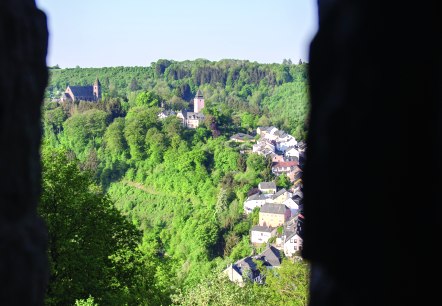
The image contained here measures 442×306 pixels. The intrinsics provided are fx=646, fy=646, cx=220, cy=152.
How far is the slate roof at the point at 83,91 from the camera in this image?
125 metres

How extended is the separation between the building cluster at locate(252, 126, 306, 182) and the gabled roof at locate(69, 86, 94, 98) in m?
44.1

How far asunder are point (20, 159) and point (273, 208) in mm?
61891

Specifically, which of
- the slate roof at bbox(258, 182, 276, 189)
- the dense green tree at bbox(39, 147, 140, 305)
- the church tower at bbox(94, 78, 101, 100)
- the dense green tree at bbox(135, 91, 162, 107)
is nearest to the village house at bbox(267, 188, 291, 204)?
the slate roof at bbox(258, 182, 276, 189)

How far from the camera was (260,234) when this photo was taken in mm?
60750

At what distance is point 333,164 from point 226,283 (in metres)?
16.7

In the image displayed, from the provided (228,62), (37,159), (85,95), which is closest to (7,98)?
(37,159)

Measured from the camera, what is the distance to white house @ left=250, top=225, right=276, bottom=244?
60.0 metres

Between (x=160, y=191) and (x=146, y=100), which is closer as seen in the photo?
(x=160, y=191)

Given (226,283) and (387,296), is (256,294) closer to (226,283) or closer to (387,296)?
(226,283)

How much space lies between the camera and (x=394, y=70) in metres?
2.03

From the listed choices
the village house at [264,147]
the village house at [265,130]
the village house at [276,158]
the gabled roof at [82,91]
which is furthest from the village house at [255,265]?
the gabled roof at [82,91]

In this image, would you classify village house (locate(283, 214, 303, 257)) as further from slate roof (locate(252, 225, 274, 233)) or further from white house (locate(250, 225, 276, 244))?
slate roof (locate(252, 225, 274, 233))

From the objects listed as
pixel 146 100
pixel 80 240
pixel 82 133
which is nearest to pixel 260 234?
pixel 82 133

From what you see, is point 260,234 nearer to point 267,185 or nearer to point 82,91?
point 267,185
